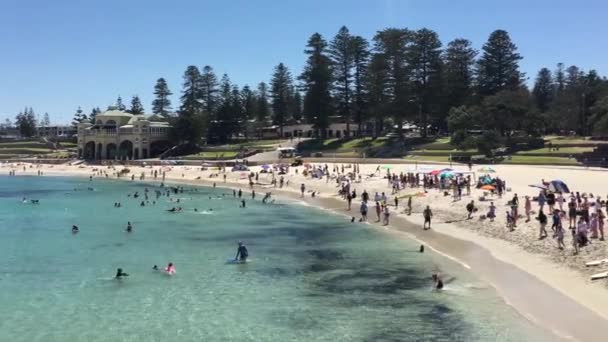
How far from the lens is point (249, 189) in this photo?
2297 inches

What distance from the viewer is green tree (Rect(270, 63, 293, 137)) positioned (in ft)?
322

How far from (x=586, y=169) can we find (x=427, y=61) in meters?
33.8

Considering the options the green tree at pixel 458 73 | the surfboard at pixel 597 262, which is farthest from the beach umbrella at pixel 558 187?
the green tree at pixel 458 73

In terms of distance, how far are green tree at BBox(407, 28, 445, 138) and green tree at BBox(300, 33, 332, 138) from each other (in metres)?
12.8

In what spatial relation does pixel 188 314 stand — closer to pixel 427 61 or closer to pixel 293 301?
pixel 293 301

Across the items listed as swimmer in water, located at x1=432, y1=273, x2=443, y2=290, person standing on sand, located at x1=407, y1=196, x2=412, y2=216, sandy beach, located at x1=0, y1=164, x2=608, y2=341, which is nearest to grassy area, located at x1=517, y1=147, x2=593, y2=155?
sandy beach, located at x1=0, y1=164, x2=608, y2=341

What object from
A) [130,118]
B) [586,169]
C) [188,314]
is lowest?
[188,314]

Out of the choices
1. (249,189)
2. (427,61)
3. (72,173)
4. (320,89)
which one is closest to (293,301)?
(249,189)

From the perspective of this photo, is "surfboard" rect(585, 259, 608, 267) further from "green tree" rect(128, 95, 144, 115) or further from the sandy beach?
"green tree" rect(128, 95, 144, 115)

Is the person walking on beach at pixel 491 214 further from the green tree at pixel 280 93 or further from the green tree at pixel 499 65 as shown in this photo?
the green tree at pixel 280 93

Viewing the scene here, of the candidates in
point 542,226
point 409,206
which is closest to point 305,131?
point 409,206

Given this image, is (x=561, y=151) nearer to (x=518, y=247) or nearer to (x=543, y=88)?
(x=518, y=247)

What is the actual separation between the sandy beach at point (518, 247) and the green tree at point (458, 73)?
25.2 metres

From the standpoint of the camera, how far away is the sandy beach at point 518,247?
51.2 ft
